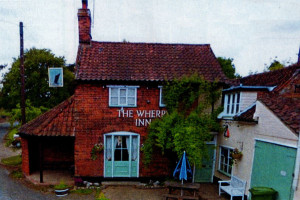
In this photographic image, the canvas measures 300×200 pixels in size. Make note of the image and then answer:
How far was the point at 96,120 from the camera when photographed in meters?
9.46

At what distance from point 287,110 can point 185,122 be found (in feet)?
12.4

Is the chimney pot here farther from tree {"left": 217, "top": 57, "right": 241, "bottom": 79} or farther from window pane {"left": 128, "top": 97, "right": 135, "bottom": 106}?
tree {"left": 217, "top": 57, "right": 241, "bottom": 79}

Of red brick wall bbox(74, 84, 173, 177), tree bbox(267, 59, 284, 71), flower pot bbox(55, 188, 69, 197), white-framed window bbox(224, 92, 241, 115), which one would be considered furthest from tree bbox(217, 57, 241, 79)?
flower pot bbox(55, 188, 69, 197)

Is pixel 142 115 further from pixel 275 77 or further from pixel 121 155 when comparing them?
pixel 275 77

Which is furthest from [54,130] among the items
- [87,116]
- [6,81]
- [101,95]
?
[6,81]

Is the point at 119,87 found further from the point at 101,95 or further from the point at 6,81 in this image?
the point at 6,81

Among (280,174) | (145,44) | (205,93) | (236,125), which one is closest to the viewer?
(280,174)

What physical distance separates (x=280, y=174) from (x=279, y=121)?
1.75 meters

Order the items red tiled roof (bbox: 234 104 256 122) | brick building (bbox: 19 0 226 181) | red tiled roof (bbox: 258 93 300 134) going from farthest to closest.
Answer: brick building (bbox: 19 0 226 181)
red tiled roof (bbox: 234 104 256 122)
red tiled roof (bbox: 258 93 300 134)

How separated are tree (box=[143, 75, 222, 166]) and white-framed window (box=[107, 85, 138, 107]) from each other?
5.10 ft

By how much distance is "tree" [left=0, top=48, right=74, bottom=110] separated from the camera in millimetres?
24516

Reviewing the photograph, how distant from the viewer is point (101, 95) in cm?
941

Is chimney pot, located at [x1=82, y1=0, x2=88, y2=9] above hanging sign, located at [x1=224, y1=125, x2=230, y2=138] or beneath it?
above

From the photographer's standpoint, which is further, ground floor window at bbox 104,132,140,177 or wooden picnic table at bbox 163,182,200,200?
ground floor window at bbox 104,132,140,177
